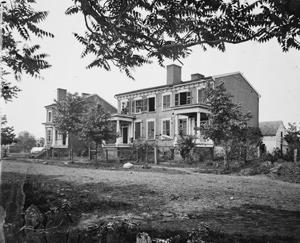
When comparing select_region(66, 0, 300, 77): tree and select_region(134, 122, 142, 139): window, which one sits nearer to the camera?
select_region(66, 0, 300, 77): tree

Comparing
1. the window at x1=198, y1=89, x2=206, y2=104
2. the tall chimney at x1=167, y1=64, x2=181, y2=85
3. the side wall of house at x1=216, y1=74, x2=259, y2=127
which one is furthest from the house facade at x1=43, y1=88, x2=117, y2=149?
the window at x1=198, y1=89, x2=206, y2=104

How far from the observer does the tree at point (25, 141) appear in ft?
8.30

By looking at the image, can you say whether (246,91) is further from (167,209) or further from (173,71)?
(167,209)

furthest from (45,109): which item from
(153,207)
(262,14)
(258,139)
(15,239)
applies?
(258,139)

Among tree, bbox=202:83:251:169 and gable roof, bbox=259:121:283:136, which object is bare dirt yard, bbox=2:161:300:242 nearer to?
gable roof, bbox=259:121:283:136

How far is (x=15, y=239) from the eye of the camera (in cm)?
201

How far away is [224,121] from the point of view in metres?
9.99

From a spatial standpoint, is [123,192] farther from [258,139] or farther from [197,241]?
[258,139]

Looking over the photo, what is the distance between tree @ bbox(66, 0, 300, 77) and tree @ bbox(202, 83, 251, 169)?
674 centimetres

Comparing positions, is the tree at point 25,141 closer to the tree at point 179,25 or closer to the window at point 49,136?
the window at point 49,136

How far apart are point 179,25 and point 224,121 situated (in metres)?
7.85

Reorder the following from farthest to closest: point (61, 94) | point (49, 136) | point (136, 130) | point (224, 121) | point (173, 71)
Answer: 1. point (136, 130)
2. point (224, 121)
3. point (173, 71)
4. point (49, 136)
5. point (61, 94)

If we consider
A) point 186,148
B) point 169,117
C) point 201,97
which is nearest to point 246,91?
point 186,148

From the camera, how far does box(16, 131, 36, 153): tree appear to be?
2529 millimetres
